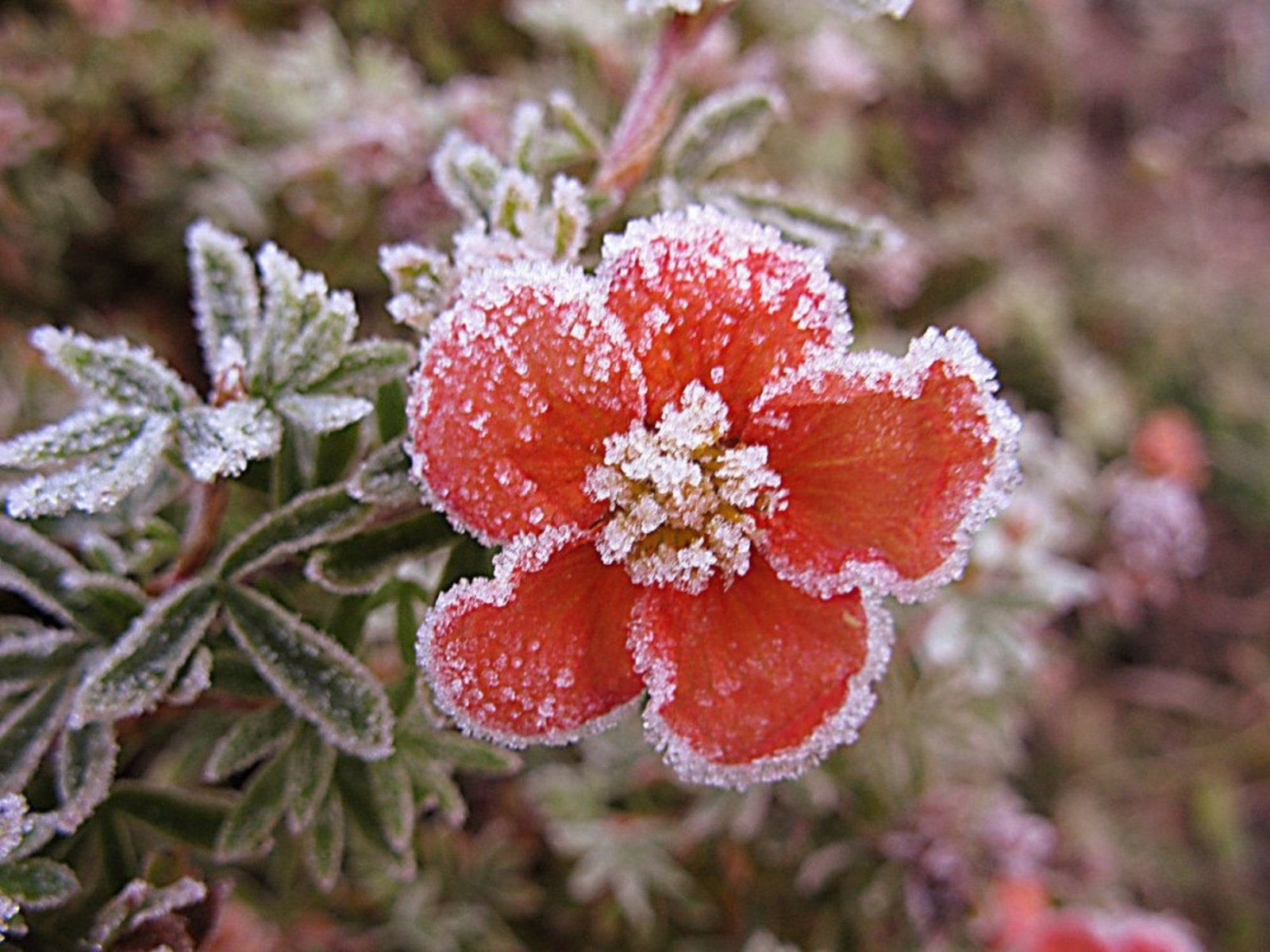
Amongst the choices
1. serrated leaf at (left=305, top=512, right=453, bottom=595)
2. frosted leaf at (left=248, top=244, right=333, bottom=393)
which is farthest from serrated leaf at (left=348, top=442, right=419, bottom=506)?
frosted leaf at (left=248, top=244, right=333, bottom=393)

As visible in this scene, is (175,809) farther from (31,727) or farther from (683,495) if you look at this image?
(683,495)

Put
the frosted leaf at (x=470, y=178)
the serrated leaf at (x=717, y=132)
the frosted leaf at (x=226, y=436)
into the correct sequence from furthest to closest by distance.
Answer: the serrated leaf at (x=717, y=132), the frosted leaf at (x=470, y=178), the frosted leaf at (x=226, y=436)

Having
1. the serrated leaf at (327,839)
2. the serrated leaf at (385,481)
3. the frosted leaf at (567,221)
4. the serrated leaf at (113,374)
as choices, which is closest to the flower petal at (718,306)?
the frosted leaf at (567,221)

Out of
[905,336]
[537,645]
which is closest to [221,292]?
[537,645]

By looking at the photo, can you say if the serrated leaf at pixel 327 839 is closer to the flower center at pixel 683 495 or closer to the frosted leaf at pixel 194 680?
the frosted leaf at pixel 194 680

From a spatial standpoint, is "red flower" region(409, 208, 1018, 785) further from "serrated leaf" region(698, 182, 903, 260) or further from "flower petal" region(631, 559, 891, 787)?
"serrated leaf" region(698, 182, 903, 260)

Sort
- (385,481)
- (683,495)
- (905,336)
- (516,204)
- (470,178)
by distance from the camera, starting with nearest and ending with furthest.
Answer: (683,495) < (385,481) < (516,204) < (470,178) < (905,336)

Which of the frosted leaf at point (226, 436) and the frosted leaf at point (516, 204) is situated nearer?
the frosted leaf at point (226, 436)
